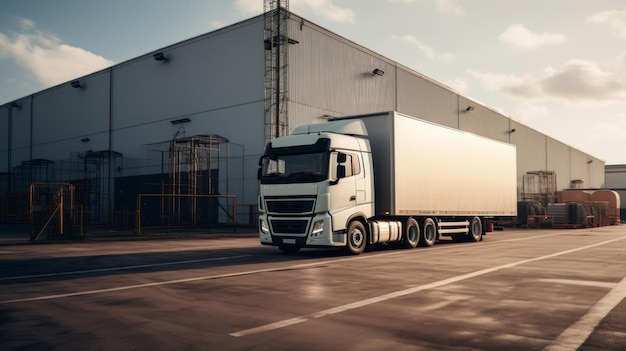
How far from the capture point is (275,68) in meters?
31.5

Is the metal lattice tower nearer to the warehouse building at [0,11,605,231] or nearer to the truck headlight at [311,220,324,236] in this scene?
the warehouse building at [0,11,605,231]

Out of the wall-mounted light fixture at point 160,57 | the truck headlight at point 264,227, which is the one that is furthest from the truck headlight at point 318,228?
the wall-mounted light fixture at point 160,57

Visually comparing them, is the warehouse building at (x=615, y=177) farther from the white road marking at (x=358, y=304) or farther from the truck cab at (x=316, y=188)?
the white road marking at (x=358, y=304)

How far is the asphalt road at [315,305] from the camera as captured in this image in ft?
17.8

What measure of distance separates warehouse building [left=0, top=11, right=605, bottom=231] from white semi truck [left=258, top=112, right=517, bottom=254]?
3.35 meters

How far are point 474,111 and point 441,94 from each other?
712 cm

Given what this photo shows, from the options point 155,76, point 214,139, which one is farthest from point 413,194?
point 155,76

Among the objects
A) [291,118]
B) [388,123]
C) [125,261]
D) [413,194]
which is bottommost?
[125,261]

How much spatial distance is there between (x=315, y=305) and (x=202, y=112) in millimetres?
30345

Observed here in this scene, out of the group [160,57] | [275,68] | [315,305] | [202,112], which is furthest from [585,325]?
[160,57]

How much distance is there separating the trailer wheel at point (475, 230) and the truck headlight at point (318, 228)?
9.24 meters

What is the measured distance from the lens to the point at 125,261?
13.5 m

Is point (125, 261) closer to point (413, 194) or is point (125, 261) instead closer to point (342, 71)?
point (413, 194)

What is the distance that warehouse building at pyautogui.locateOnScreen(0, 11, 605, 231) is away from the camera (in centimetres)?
3259
